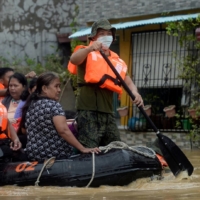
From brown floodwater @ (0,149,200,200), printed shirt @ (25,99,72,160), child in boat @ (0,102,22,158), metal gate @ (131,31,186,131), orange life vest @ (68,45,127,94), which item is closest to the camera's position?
brown floodwater @ (0,149,200,200)

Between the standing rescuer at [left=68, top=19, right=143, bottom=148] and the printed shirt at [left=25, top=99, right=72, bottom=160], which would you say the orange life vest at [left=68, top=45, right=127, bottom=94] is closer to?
the standing rescuer at [left=68, top=19, right=143, bottom=148]

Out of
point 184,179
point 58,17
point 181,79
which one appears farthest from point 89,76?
point 58,17

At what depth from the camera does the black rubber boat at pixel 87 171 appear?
6691 mm

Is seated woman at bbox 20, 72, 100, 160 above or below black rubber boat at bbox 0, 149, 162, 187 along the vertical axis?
above

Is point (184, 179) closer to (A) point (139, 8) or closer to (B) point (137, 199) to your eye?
(B) point (137, 199)

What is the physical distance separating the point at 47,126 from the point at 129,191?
1.13 m

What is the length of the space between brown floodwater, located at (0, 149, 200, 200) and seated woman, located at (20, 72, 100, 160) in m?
0.42

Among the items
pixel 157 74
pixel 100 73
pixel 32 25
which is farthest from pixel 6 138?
pixel 32 25

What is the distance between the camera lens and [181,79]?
37.9ft

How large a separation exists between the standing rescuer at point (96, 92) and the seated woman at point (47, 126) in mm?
275

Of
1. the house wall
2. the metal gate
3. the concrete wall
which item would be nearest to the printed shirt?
the metal gate

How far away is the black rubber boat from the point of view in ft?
22.0

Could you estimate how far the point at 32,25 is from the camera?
14930 mm

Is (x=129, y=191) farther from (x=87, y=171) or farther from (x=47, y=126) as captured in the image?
(x=47, y=126)
